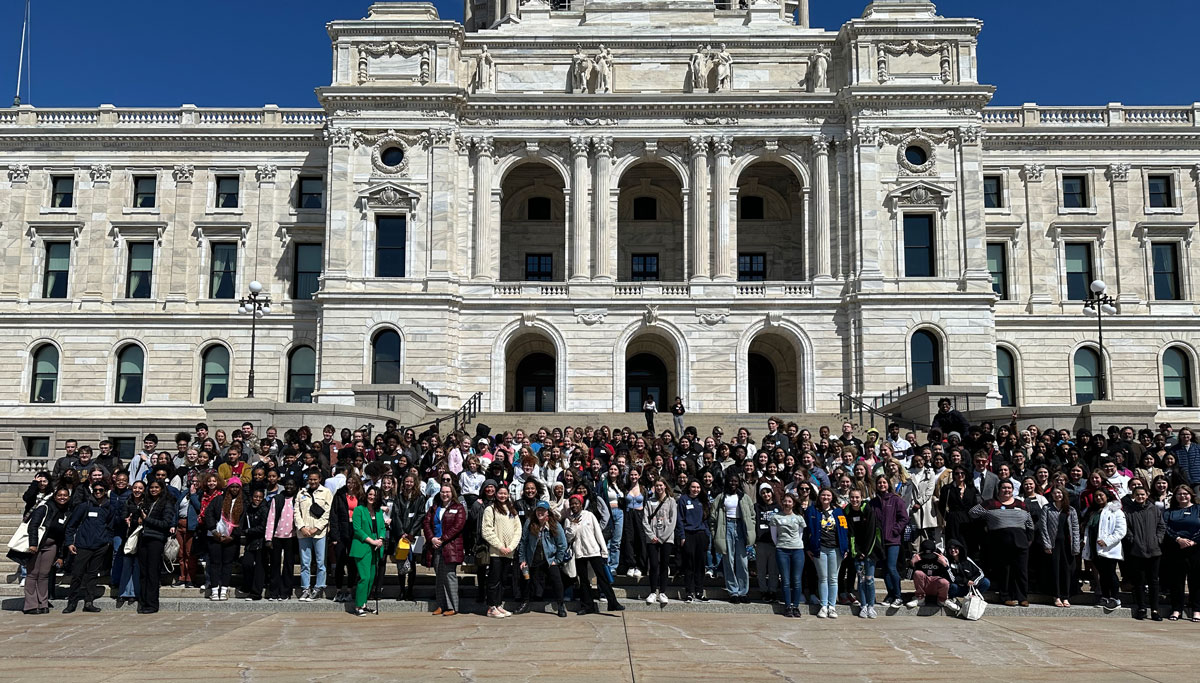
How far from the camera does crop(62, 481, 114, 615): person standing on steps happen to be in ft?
51.7

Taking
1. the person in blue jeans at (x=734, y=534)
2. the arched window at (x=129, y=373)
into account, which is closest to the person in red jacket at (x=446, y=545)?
the person in blue jeans at (x=734, y=534)

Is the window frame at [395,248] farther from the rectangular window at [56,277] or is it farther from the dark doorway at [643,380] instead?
the rectangular window at [56,277]

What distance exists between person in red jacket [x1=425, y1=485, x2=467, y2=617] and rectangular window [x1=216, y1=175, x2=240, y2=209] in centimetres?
3259

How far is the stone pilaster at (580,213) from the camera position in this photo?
40.6 meters

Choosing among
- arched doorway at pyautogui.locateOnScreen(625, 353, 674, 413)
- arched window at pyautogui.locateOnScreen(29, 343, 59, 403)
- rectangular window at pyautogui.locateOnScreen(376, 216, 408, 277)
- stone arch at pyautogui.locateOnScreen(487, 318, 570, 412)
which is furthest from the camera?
arched doorway at pyautogui.locateOnScreen(625, 353, 674, 413)

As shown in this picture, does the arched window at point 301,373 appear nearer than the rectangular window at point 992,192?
Result: Yes

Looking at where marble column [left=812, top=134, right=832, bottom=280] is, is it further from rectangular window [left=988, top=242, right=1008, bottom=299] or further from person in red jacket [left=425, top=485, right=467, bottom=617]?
person in red jacket [left=425, top=485, right=467, bottom=617]

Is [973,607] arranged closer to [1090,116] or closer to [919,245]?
[919,245]

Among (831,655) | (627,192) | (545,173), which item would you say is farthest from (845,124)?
(831,655)

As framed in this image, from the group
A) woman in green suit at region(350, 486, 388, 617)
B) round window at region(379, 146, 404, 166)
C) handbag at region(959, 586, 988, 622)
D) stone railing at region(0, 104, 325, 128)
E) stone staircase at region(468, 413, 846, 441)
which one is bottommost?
handbag at region(959, 586, 988, 622)

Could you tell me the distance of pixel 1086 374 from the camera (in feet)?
143

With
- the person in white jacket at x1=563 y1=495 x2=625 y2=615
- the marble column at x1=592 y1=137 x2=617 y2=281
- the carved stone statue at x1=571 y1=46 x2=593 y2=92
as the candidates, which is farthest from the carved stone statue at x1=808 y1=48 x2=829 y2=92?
the person in white jacket at x1=563 y1=495 x2=625 y2=615

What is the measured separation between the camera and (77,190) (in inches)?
1740

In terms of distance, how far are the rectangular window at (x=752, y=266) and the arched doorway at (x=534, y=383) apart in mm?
9002
